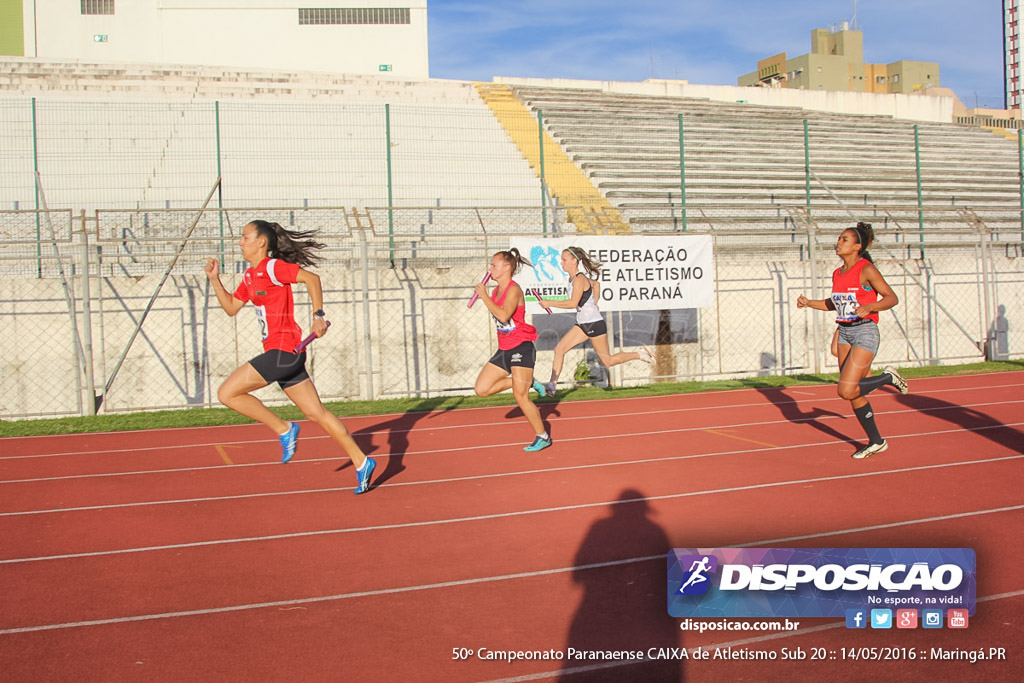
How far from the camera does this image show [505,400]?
43.5ft

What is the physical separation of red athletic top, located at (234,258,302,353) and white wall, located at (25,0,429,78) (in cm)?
2307

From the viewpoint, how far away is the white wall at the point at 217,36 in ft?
94.2

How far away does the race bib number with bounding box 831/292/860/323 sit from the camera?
784 centimetres

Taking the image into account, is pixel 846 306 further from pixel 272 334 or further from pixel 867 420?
pixel 272 334

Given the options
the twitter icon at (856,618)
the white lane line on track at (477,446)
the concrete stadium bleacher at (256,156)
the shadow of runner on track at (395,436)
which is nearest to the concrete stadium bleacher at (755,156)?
the concrete stadium bleacher at (256,156)

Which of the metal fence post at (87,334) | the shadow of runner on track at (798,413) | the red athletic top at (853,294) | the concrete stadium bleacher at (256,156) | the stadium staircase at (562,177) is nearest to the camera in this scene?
the red athletic top at (853,294)

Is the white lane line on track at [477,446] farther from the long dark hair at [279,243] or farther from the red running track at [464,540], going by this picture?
the long dark hair at [279,243]

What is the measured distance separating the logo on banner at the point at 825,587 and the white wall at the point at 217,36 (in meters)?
26.2

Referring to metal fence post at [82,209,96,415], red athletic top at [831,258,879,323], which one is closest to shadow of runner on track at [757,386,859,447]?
red athletic top at [831,258,879,323]

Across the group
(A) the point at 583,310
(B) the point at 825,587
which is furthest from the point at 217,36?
(B) the point at 825,587

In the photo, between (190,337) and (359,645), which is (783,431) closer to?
(359,645)

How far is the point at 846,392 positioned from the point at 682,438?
214 cm

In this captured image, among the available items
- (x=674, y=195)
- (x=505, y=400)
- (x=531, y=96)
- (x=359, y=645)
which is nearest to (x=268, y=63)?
(x=531, y=96)

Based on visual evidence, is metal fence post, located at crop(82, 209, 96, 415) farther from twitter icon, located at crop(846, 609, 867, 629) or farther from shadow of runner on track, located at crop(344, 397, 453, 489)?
twitter icon, located at crop(846, 609, 867, 629)
